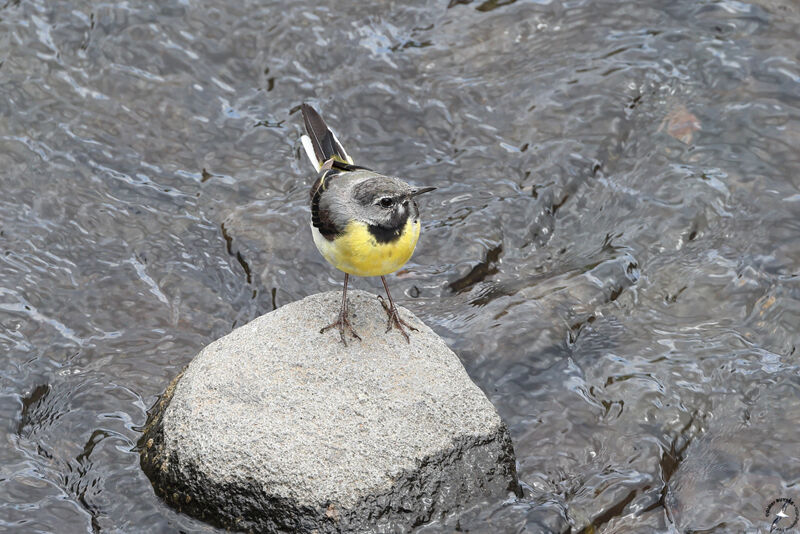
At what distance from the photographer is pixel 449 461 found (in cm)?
602

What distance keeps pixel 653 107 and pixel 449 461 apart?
5.19 meters

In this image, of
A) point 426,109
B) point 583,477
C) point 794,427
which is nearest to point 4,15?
point 426,109

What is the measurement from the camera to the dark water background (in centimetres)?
649

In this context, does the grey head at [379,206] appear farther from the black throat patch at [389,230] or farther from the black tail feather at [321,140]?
the black tail feather at [321,140]

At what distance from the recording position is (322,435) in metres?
5.87

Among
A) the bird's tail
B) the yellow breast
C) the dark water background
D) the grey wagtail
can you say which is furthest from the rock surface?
the bird's tail

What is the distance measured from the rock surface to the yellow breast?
621 mm

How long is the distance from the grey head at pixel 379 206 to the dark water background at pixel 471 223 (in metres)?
1.72

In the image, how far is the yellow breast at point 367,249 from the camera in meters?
6.09

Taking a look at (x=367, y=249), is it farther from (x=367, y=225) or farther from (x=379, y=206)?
(x=379, y=206)

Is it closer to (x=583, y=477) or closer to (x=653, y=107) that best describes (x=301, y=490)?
(x=583, y=477)

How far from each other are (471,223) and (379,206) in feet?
9.13

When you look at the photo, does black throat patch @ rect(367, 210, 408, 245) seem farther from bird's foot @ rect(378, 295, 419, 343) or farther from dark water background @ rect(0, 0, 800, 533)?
dark water background @ rect(0, 0, 800, 533)

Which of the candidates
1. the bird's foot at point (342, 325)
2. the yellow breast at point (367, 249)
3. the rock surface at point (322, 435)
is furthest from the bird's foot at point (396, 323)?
the yellow breast at point (367, 249)
